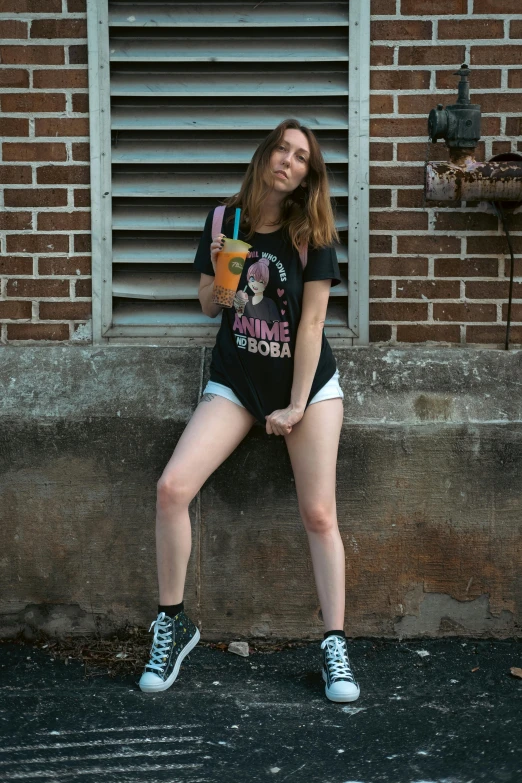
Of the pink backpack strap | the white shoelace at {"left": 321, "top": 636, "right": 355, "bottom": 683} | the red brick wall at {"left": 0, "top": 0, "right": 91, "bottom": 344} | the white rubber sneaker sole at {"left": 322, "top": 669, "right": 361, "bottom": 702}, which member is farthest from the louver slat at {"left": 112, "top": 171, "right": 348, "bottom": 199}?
the white rubber sneaker sole at {"left": 322, "top": 669, "right": 361, "bottom": 702}

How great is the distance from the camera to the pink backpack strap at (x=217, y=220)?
3.38 meters

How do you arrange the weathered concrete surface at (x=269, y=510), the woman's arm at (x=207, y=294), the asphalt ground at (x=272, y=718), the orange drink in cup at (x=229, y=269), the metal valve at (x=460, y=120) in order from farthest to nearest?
the weathered concrete surface at (x=269, y=510) < the metal valve at (x=460, y=120) < the woman's arm at (x=207, y=294) < the orange drink in cup at (x=229, y=269) < the asphalt ground at (x=272, y=718)

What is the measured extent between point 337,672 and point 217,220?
172 cm

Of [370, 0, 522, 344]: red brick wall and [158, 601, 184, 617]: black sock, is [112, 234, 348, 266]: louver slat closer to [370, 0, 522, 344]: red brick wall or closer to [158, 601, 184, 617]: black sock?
[370, 0, 522, 344]: red brick wall

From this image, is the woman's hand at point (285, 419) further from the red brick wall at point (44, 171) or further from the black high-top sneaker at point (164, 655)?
the red brick wall at point (44, 171)

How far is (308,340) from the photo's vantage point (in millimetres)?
3289

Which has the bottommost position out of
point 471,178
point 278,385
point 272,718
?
point 272,718

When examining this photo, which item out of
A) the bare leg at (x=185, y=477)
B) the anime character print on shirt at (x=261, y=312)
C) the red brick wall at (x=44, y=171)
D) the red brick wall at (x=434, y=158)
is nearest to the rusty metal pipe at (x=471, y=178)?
the red brick wall at (x=434, y=158)

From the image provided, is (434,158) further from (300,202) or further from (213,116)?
(213,116)

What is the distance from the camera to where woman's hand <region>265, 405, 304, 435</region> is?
10.8 ft

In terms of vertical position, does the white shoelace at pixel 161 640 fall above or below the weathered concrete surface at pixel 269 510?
below

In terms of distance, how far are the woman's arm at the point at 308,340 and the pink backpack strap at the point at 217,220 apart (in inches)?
15.3

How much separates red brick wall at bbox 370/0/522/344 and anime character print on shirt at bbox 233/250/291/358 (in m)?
0.70

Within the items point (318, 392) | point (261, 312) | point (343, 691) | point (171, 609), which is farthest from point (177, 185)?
point (343, 691)
